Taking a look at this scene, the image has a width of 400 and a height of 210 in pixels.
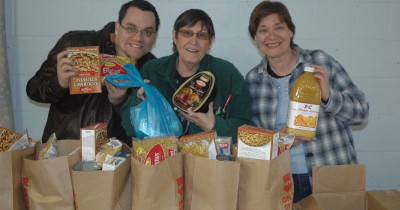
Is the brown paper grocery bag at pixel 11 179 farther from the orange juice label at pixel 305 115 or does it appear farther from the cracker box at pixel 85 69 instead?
the orange juice label at pixel 305 115

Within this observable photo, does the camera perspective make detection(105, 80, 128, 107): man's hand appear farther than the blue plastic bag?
Yes

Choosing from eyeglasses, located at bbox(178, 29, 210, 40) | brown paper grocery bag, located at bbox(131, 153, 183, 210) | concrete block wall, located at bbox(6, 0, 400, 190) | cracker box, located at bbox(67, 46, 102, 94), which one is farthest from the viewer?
concrete block wall, located at bbox(6, 0, 400, 190)

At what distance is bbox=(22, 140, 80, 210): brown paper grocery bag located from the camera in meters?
1.03

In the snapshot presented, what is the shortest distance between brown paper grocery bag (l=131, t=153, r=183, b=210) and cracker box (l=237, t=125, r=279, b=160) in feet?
0.66

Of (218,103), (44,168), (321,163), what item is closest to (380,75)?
(321,163)

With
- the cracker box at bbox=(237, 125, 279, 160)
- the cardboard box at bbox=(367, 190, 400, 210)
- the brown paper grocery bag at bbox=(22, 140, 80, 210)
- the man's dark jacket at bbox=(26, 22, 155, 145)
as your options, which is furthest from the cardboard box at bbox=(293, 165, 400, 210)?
the man's dark jacket at bbox=(26, 22, 155, 145)

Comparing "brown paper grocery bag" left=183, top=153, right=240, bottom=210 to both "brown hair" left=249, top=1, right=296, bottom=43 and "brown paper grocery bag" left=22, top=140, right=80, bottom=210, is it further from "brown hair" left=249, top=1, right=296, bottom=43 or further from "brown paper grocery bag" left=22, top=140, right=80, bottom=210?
"brown hair" left=249, top=1, right=296, bottom=43

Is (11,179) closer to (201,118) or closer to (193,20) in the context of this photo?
(201,118)

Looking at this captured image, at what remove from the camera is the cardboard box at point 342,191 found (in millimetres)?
1214

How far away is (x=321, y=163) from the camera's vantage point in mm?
1625

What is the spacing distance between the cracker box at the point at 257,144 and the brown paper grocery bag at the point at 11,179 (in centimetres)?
71

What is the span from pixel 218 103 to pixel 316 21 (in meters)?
1.04

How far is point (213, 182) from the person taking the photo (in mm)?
1002

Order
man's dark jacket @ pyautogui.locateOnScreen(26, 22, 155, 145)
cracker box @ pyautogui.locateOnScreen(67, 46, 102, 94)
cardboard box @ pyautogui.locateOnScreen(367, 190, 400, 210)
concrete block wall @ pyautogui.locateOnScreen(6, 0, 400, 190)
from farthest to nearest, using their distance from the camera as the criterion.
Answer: concrete block wall @ pyautogui.locateOnScreen(6, 0, 400, 190), man's dark jacket @ pyautogui.locateOnScreen(26, 22, 155, 145), cracker box @ pyautogui.locateOnScreen(67, 46, 102, 94), cardboard box @ pyautogui.locateOnScreen(367, 190, 400, 210)
